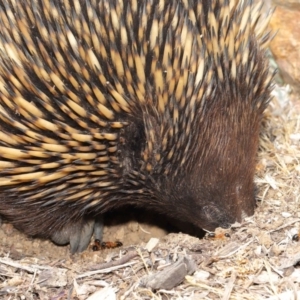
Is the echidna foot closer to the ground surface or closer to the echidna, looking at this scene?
the ground surface

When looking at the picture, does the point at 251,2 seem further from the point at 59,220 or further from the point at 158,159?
the point at 59,220

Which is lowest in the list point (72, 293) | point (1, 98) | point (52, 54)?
point (72, 293)

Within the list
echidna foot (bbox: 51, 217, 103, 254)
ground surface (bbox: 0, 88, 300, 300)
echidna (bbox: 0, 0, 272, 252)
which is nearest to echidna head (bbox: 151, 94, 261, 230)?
echidna (bbox: 0, 0, 272, 252)

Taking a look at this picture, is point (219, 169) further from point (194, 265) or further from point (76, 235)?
point (76, 235)

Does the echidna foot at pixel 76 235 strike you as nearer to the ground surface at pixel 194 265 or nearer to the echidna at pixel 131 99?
the ground surface at pixel 194 265

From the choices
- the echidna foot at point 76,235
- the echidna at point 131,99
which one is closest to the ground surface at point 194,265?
the echidna foot at point 76,235

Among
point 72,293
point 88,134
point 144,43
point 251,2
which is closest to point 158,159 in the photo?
point 88,134
